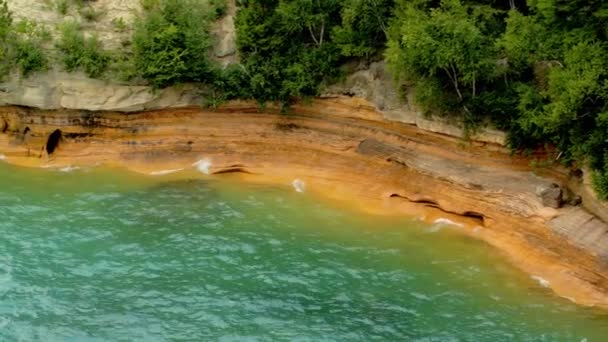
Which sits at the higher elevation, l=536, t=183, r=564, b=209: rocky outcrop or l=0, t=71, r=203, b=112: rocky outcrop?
l=0, t=71, r=203, b=112: rocky outcrop

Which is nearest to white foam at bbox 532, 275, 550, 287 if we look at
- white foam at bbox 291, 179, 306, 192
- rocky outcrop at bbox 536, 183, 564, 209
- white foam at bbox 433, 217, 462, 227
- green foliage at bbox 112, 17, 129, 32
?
rocky outcrop at bbox 536, 183, 564, 209

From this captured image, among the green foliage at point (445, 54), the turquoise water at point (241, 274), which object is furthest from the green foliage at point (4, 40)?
the green foliage at point (445, 54)

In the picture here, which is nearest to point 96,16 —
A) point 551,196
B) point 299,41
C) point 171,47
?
point 171,47

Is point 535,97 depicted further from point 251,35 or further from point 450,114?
point 251,35

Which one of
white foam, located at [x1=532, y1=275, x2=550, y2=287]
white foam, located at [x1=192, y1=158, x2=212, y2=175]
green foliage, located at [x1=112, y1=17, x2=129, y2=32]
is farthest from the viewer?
green foliage, located at [x1=112, y1=17, x2=129, y2=32]

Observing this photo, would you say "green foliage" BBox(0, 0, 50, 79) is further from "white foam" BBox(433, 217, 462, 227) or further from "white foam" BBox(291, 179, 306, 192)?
"white foam" BBox(433, 217, 462, 227)

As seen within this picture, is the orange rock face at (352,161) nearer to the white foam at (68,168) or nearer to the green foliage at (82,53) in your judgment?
the white foam at (68,168)
